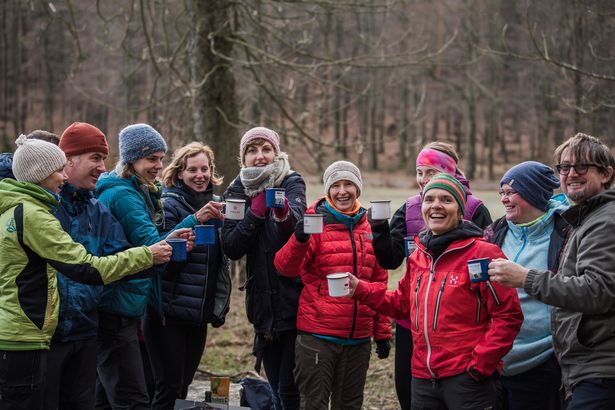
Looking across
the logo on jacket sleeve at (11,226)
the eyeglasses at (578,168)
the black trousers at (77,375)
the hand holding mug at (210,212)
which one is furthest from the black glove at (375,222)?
the logo on jacket sleeve at (11,226)

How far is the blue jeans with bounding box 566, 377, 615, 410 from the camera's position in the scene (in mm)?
3297

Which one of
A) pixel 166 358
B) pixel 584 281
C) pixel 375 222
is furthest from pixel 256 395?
pixel 584 281

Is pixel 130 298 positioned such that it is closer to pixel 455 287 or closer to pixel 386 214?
pixel 386 214

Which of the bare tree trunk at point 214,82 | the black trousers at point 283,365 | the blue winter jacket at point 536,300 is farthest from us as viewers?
the bare tree trunk at point 214,82

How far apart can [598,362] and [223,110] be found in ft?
23.4

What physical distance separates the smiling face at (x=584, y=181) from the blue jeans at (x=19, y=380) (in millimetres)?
2782

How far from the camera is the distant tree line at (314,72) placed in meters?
9.68

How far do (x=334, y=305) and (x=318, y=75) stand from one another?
9.27m

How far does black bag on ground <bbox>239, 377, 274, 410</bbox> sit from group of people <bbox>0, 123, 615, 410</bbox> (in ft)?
0.52

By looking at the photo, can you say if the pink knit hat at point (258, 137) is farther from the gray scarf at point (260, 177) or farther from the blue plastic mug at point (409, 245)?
the blue plastic mug at point (409, 245)

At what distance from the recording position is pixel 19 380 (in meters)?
3.71

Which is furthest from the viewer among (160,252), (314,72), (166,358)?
(314,72)

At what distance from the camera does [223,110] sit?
9734 millimetres

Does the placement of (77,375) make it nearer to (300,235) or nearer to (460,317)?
(300,235)
